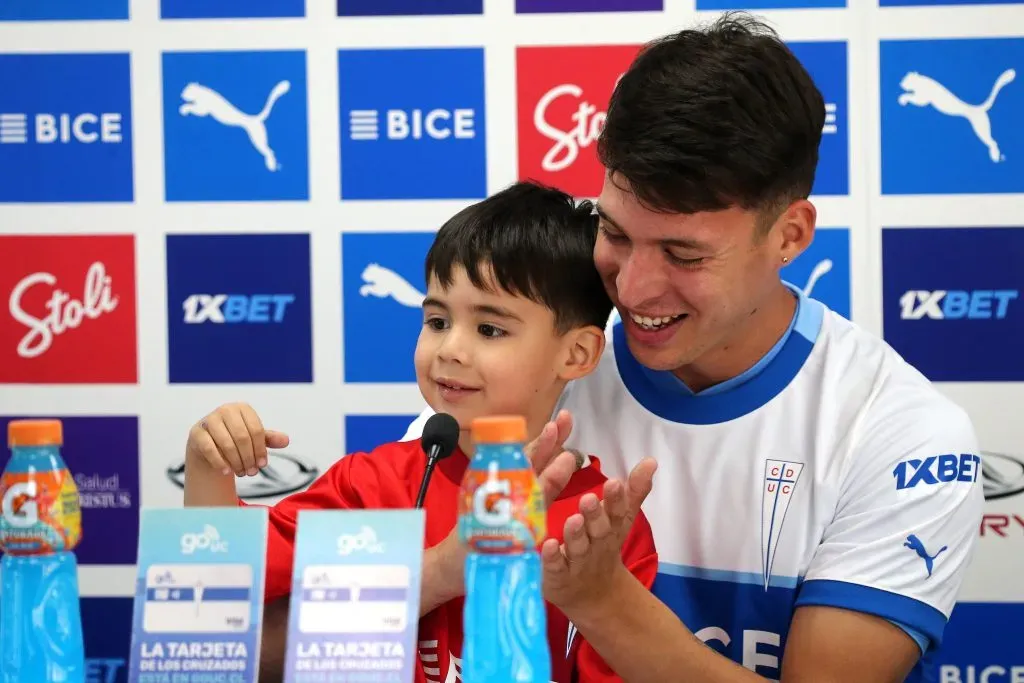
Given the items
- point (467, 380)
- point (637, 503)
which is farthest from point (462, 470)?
point (637, 503)

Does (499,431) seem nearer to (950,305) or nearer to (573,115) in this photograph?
(573,115)

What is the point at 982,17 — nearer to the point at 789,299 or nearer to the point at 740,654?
the point at 789,299

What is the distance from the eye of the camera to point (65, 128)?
240 cm

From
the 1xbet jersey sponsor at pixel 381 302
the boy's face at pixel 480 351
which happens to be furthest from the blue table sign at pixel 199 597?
the 1xbet jersey sponsor at pixel 381 302

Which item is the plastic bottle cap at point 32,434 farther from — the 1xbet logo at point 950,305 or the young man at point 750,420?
the 1xbet logo at point 950,305

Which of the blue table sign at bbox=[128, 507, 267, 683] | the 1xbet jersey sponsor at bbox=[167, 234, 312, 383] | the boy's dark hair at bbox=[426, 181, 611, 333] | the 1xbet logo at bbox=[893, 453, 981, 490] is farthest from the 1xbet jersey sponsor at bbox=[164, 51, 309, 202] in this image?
the blue table sign at bbox=[128, 507, 267, 683]

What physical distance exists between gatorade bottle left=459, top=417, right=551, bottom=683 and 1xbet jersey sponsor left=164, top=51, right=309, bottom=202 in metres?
1.52

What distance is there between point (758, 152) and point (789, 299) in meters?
0.32

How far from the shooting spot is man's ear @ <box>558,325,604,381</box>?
160 centimetres

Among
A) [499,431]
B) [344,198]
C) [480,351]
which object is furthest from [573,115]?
[499,431]

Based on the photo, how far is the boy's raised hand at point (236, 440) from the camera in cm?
131

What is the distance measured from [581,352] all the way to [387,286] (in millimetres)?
837

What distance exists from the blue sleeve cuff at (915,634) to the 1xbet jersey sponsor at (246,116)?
56.4 inches

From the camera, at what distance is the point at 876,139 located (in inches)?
90.3
